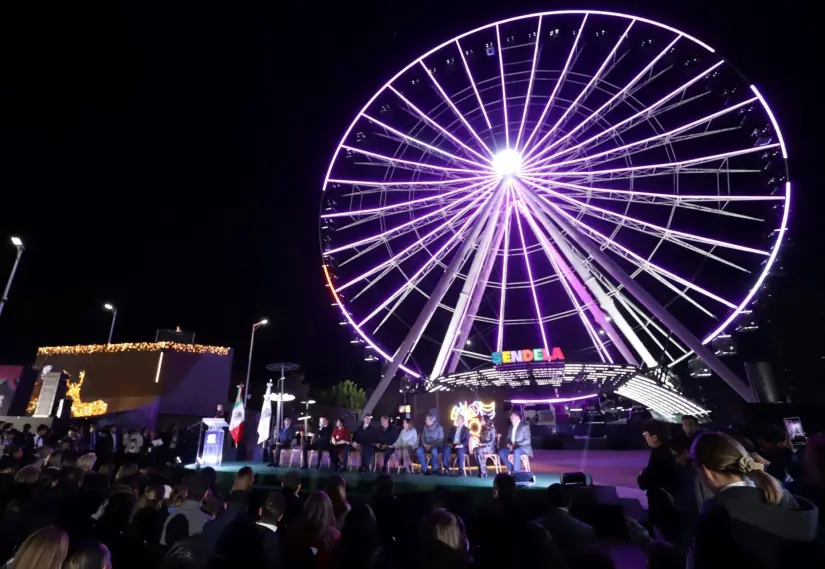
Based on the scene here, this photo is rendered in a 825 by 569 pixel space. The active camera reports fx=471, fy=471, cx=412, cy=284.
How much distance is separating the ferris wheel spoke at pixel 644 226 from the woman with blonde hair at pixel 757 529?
702 inches

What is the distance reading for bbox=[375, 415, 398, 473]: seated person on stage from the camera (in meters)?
13.1

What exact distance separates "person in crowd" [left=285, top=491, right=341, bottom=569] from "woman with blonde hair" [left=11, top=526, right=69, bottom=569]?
148 cm

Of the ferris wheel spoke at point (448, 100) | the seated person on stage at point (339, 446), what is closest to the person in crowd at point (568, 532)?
the seated person on stage at point (339, 446)

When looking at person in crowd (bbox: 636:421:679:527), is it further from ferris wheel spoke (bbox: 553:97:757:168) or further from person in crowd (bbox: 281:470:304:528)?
ferris wheel spoke (bbox: 553:97:757:168)

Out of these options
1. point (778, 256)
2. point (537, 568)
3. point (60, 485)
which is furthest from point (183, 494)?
point (778, 256)

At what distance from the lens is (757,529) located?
83.3 inches

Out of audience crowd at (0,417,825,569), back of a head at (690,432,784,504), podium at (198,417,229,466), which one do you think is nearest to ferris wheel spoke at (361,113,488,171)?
podium at (198,417,229,466)

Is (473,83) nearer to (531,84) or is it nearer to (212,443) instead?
(531,84)

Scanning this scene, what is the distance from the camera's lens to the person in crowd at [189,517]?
4.50m

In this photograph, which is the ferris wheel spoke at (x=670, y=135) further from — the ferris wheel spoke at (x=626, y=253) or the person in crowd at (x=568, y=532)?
the person in crowd at (x=568, y=532)

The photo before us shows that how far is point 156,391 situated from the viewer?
2798 centimetres

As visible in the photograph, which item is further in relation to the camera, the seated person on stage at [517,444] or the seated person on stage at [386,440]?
the seated person on stage at [386,440]

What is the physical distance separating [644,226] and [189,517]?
19.3 metres

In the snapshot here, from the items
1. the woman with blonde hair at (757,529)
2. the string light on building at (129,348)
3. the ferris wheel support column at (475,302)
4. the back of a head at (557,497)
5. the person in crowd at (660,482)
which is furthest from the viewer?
the string light on building at (129,348)
